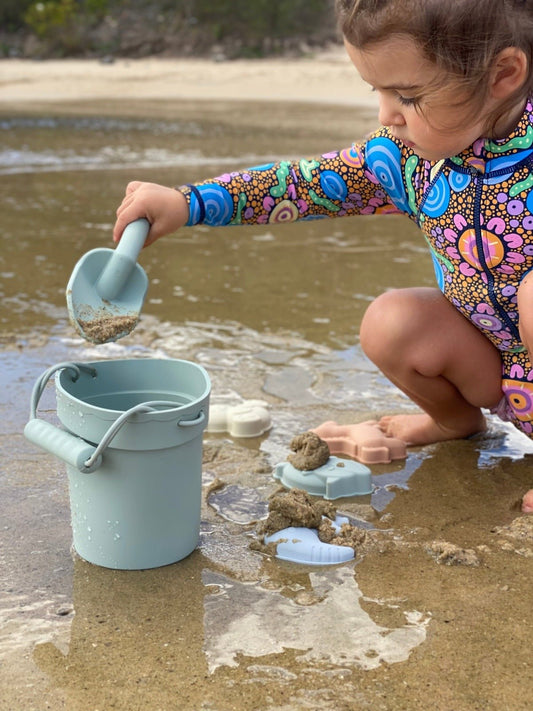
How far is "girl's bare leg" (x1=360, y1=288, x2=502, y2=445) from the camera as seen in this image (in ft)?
7.03

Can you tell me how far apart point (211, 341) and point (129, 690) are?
5.99 feet

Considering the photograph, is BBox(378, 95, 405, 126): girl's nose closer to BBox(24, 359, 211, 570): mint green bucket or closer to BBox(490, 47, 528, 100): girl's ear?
BBox(490, 47, 528, 100): girl's ear

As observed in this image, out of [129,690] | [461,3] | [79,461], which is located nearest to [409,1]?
[461,3]

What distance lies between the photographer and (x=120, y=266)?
184 cm

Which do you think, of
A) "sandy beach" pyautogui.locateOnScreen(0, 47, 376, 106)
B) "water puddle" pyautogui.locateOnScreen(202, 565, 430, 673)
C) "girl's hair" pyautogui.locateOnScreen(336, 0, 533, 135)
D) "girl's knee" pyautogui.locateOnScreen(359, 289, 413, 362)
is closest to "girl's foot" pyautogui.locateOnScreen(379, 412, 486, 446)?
"girl's knee" pyautogui.locateOnScreen(359, 289, 413, 362)

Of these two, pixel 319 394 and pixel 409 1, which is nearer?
pixel 409 1

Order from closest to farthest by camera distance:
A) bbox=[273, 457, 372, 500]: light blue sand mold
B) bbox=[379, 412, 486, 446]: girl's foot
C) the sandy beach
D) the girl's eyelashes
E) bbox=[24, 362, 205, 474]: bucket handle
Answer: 1. bbox=[24, 362, 205, 474]: bucket handle
2. the girl's eyelashes
3. bbox=[273, 457, 372, 500]: light blue sand mold
4. bbox=[379, 412, 486, 446]: girl's foot
5. the sandy beach

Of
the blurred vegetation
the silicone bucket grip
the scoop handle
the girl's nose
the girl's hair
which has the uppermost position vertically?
the girl's hair

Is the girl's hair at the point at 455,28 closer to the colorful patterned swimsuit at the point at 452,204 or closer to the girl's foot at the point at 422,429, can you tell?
the colorful patterned swimsuit at the point at 452,204

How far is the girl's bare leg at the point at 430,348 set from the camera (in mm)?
2143

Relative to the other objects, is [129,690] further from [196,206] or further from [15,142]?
[15,142]

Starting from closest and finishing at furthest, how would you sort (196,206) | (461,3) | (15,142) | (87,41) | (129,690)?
(129,690) < (461,3) < (196,206) < (15,142) < (87,41)

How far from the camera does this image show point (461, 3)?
1615 millimetres

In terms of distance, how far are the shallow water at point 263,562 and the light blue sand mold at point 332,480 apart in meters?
0.04
